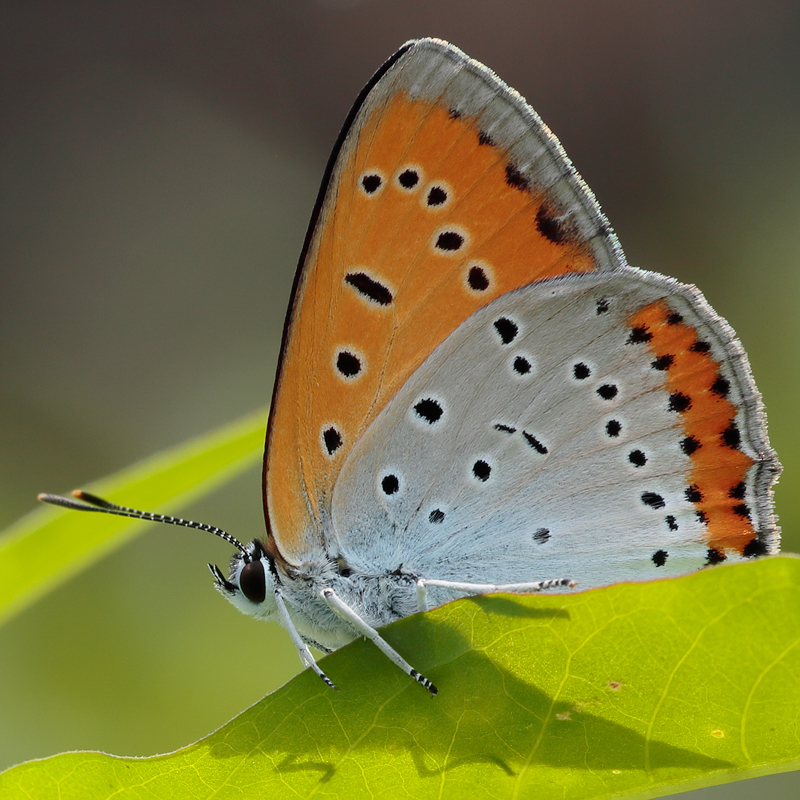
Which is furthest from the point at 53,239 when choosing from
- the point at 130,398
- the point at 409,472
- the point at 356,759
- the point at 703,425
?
the point at 356,759

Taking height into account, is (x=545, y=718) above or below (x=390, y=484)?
below

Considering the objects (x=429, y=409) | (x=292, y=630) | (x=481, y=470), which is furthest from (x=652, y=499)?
(x=292, y=630)

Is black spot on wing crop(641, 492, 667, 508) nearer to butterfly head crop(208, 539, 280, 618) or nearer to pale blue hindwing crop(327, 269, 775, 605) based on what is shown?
pale blue hindwing crop(327, 269, 775, 605)

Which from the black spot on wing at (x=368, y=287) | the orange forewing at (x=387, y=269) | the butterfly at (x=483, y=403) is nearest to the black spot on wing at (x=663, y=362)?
the butterfly at (x=483, y=403)

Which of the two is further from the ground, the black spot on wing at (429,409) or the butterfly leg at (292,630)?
the black spot on wing at (429,409)

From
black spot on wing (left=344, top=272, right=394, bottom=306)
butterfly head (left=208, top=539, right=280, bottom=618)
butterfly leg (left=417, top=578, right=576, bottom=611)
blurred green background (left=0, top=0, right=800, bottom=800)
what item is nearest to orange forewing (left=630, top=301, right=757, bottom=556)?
butterfly leg (left=417, top=578, right=576, bottom=611)

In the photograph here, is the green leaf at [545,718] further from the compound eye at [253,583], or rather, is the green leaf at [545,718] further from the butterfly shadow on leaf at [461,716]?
the compound eye at [253,583]

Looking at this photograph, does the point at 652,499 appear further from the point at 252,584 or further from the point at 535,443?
the point at 252,584
